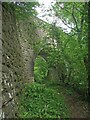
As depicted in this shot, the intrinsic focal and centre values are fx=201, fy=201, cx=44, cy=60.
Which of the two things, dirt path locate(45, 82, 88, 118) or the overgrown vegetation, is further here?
dirt path locate(45, 82, 88, 118)

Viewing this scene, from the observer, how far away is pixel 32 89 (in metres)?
6.53

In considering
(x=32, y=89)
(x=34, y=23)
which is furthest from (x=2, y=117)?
(x=34, y=23)

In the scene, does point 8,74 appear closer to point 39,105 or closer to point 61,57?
point 39,105

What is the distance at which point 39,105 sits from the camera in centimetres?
563

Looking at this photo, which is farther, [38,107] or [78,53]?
[78,53]

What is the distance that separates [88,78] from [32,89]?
1943 millimetres

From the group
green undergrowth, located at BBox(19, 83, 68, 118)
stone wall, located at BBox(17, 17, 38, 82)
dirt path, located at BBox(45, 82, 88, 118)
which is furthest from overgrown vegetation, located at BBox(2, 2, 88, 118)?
stone wall, located at BBox(17, 17, 38, 82)

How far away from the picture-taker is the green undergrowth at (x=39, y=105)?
4.92 m

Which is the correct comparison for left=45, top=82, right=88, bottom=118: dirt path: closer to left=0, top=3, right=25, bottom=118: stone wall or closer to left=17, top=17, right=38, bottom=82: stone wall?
left=17, top=17, right=38, bottom=82: stone wall

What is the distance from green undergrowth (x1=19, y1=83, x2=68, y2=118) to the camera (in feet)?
16.1

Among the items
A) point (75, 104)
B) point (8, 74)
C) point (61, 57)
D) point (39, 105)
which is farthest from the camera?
point (61, 57)

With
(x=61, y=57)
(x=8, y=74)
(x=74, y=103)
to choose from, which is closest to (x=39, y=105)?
(x=8, y=74)

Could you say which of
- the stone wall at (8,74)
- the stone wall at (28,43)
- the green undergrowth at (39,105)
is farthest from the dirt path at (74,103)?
the stone wall at (8,74)

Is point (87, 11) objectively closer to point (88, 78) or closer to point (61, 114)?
point (88, 78)
